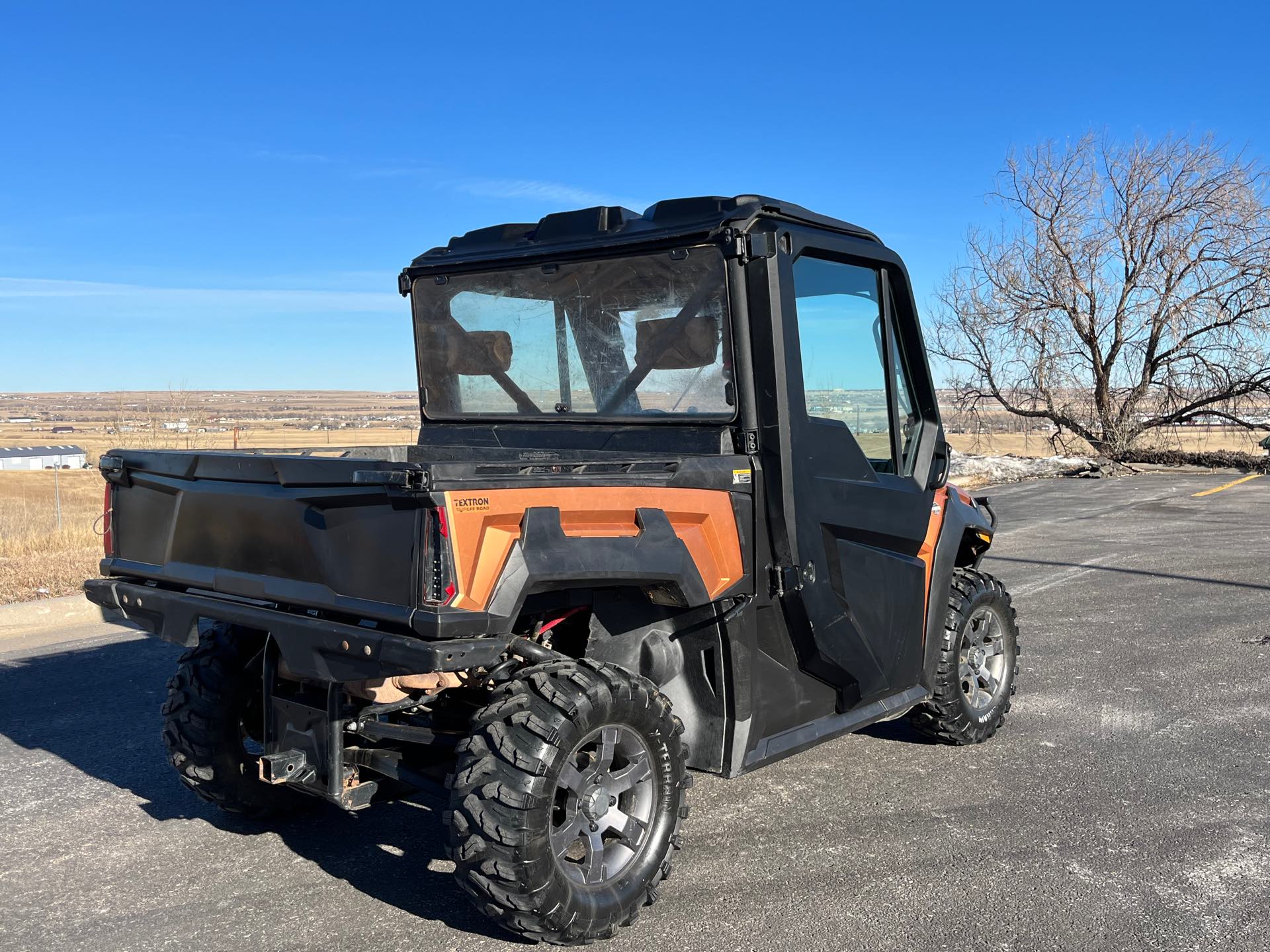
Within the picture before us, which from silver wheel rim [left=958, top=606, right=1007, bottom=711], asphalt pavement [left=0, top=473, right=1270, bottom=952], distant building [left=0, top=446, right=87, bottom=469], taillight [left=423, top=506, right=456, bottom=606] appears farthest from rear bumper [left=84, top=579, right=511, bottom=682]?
distant building [left=0, top=446, right=87, bottom=469]

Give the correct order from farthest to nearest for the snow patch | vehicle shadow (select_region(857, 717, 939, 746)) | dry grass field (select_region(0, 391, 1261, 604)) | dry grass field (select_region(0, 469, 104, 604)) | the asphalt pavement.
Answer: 1. the snow patch
2. dry grass field (select_region(0, 391, 1261, 604))
3. dry grass field (select_region(0, 469, 104, 604))
4. vehicle shadow (select_region(857, 717, 939, 746))
5. the asphalt pavement

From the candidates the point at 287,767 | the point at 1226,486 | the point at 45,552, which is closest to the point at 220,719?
the point at 287,767

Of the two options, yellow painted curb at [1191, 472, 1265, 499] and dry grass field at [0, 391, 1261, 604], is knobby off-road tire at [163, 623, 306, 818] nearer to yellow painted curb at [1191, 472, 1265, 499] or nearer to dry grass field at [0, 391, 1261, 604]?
dry grass field at [0, 391, 1261, 604]

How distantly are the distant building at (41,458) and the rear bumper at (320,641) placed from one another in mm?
38628

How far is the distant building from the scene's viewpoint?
41.3m

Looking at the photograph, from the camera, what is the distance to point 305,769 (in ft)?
12.6

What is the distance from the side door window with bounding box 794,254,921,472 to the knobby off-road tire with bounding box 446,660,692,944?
1459 millimetres

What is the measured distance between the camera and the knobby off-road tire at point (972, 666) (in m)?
5.46

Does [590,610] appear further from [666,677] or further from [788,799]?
[788,799]

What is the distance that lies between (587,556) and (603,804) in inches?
33.2

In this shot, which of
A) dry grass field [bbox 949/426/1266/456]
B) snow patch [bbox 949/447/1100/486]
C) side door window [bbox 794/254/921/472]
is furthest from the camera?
dry grass field [bbox 949/426/1266/456]

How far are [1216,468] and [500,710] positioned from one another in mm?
26373

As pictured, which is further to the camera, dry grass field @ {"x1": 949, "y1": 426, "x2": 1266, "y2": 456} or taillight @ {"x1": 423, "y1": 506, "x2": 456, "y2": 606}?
dry grass field @ {"x1": 949, "y1": 426, "x2": 1266, "y2": 456}

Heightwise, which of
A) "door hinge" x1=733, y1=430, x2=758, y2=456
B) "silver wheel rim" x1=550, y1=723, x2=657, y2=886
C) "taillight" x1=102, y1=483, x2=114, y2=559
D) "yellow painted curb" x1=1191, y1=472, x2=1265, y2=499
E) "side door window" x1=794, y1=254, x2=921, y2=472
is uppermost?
"side door window" x1=794, y1=254, x2=921, y2=472
